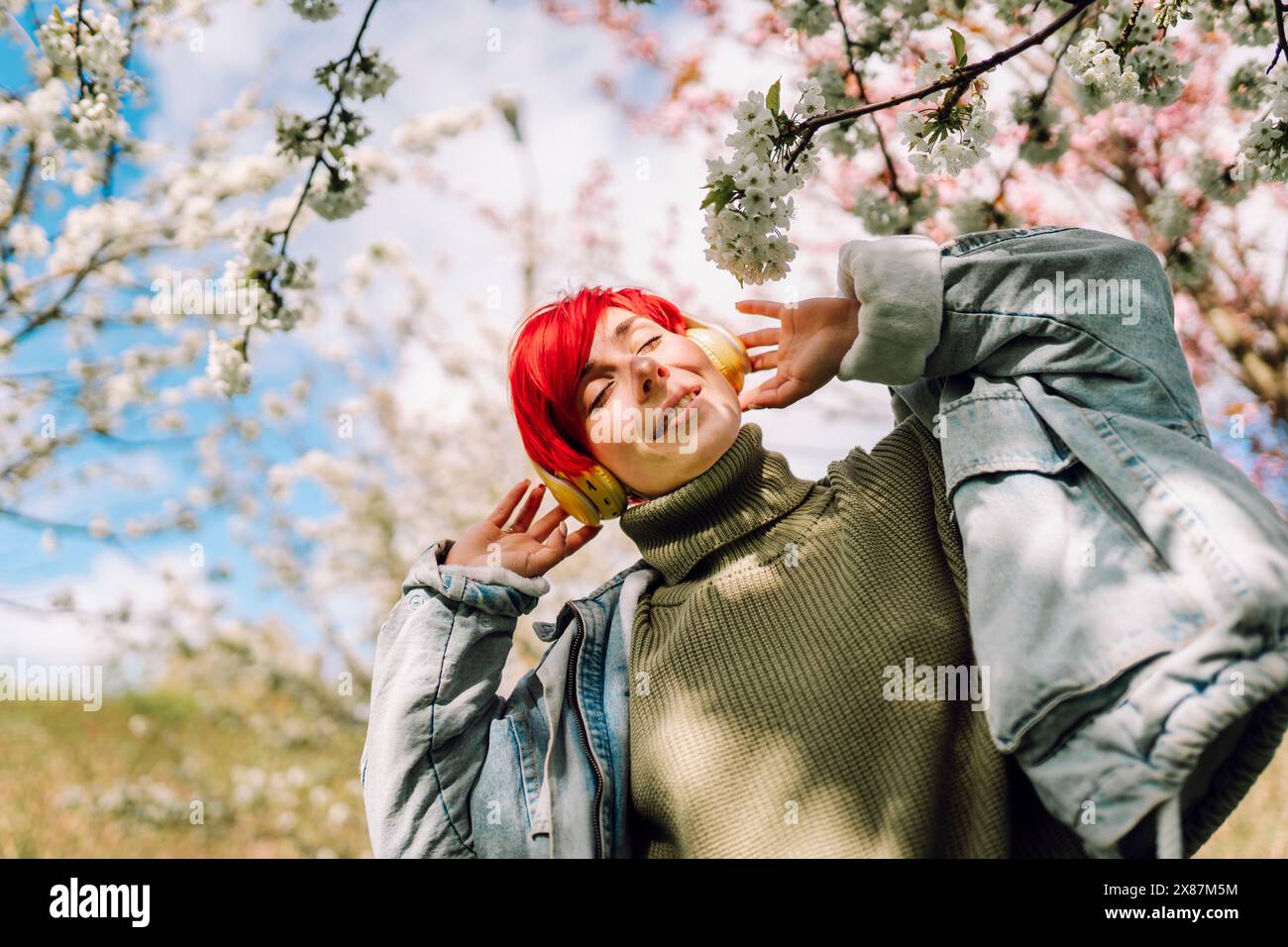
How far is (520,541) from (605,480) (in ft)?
0.63

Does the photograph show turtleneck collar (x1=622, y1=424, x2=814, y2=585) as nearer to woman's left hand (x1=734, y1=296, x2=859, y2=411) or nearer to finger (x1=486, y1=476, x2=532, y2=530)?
woman's left hand (x1=734, y1=296, x2=859, y2=411)

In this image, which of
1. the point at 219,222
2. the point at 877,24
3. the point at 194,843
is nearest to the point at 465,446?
the point at 219,222

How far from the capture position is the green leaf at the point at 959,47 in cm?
141

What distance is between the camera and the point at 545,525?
1731mm

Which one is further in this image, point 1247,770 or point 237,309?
point 237,309

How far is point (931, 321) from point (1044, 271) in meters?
0.18

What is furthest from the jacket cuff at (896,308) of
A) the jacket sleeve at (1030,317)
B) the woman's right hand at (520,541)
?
the woman's right hand at (520,541)

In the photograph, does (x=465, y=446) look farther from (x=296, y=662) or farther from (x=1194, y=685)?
(x=1194, y=685)

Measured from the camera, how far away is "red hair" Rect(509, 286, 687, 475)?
1.68m

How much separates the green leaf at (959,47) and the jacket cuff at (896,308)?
0.29 meters

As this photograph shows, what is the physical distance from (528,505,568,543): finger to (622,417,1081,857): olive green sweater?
161 mm

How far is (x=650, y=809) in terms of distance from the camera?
1467 millimetres

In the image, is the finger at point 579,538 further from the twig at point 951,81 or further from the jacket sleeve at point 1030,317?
the twig at point 951,81

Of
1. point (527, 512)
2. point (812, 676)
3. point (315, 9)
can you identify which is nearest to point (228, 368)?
point (315, 9)
